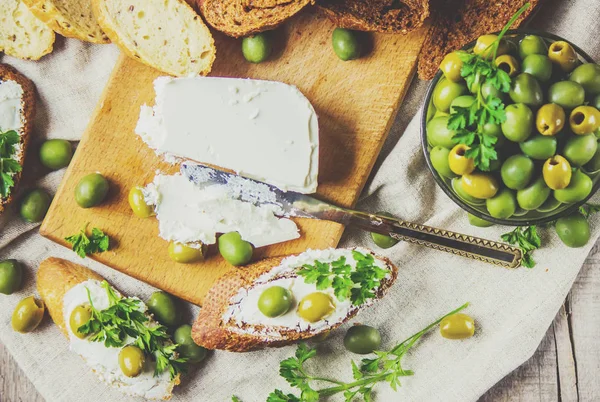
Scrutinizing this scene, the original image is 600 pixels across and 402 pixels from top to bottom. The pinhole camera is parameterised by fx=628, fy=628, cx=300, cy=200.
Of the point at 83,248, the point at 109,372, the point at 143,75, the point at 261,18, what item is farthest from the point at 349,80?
the point at 109,372

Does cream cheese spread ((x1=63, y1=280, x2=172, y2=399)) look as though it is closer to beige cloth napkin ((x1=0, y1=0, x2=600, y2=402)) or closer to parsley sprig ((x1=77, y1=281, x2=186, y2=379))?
parsley sprig ((x1=77, y1=281, x2=186, y2=379))

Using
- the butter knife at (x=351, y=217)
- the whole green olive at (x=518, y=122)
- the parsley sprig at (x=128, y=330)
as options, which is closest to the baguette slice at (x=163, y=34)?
the butter knife at (x=351, y=217)

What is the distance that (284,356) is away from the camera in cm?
324

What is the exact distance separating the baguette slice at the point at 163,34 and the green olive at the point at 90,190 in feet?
2.01

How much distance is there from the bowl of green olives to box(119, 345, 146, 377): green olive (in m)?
1.66

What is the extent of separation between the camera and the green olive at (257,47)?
2.98 m

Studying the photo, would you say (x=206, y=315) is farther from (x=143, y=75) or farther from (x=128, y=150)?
(x=143, y=75)

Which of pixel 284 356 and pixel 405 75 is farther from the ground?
pixel 405 75

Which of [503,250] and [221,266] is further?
[221,266]

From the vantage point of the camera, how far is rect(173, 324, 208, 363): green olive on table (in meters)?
3.14

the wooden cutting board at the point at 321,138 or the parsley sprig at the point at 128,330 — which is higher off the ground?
the wooden cutting board at the point at 321,138

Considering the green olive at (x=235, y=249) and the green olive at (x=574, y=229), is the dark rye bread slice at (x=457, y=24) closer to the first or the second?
the green olive at (x=574, y=229)

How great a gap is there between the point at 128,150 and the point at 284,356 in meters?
1.31

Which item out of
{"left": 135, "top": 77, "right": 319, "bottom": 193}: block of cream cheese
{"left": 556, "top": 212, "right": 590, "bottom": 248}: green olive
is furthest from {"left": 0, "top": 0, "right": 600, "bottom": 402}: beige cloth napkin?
{"left": 135, "top": 77, "right": 319, "bottom": 193}: block of cream cheese
